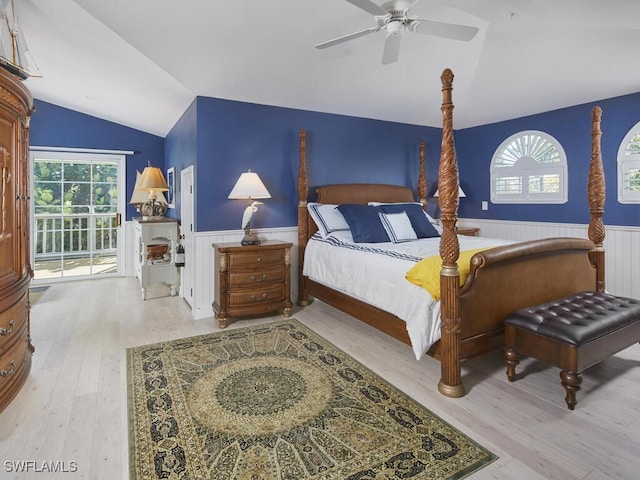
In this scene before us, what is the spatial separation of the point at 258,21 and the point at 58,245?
4983 mm

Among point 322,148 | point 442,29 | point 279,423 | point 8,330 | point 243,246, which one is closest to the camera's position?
point 279,423

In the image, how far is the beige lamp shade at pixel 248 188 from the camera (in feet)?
12.0

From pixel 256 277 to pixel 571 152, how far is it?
13.2 ft

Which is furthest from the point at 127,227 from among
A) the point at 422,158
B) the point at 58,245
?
the point at 422,158

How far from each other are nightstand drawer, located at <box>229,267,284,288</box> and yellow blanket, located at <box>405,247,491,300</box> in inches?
65.3

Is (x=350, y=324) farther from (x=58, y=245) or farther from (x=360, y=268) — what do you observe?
(x=58, y=245)

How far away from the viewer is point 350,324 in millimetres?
3654

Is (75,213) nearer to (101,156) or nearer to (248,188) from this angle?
(101,156)

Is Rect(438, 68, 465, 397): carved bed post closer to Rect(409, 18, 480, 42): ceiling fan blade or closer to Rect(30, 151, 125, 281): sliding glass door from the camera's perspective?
Rect(409, 18, 480, 42): ceiling fan blade

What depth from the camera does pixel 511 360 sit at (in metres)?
2.38

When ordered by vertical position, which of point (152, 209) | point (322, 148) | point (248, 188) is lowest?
point (152, 209)

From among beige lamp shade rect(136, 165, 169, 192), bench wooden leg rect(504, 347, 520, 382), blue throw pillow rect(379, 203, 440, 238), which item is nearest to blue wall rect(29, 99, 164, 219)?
beige lamp shade rect(136, 165, 169, 192)

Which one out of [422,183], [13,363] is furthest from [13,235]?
[422,183]

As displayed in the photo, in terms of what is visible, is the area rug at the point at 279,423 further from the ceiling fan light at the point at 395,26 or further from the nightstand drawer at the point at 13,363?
the ceiling fan light at the point at 395,26
